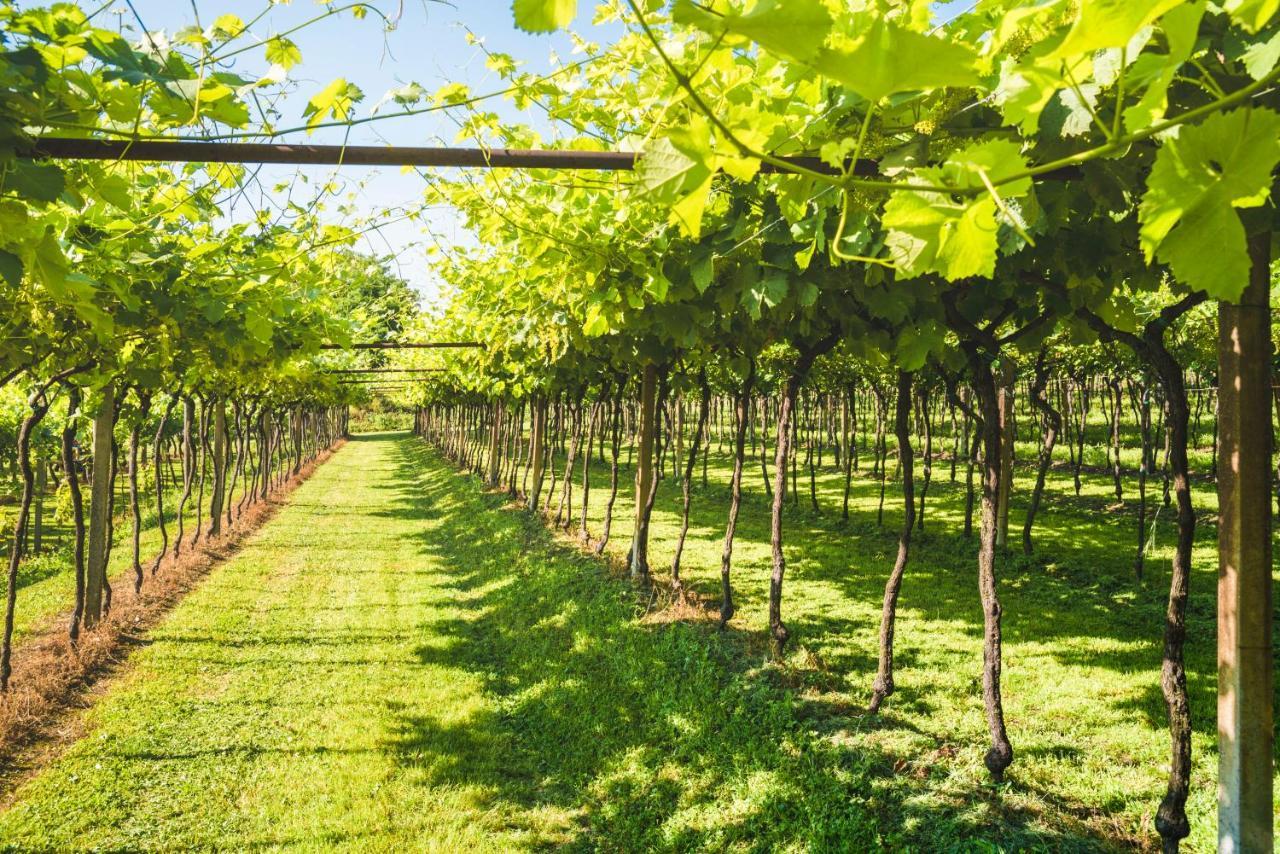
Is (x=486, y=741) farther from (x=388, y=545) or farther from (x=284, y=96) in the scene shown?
(x=388, y=545)

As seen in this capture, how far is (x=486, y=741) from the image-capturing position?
17.4 feet

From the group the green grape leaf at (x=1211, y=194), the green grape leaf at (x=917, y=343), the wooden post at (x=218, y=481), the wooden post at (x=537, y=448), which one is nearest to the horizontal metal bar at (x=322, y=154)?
the green grape leaf at (x=1211, y=194)

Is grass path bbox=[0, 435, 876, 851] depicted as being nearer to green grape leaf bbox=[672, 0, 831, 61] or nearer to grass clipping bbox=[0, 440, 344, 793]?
grass clipping bbox=[0, 440, 344, 793]

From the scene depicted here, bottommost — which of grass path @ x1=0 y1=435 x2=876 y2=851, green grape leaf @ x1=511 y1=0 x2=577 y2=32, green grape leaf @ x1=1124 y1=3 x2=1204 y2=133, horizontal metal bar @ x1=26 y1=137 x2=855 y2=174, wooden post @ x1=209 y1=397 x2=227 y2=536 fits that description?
grass path @ x1=0 y1=435 x2=876 y2=851

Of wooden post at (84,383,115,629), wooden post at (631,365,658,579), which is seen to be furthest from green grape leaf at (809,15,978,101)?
wooden post at (84,383,115,629)

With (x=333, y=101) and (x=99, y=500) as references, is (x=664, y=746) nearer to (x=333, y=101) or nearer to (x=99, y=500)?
(x=333, y=101)

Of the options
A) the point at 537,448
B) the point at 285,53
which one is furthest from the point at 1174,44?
the point at 537,448

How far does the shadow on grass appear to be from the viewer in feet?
11.4

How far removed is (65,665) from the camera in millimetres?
6160

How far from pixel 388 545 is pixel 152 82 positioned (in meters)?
12.0

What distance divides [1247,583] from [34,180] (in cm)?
324

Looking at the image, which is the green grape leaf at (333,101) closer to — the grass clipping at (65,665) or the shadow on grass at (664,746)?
the shadow on grass at (664,746)

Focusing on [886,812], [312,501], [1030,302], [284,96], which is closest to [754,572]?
[886,812]

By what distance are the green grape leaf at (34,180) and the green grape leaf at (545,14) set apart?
60.7 inches
